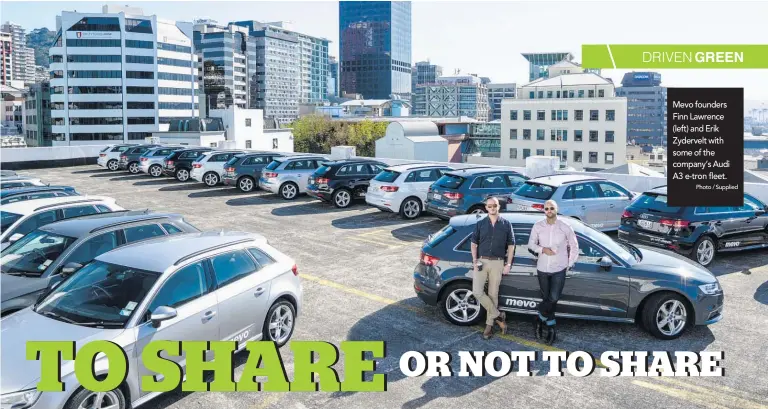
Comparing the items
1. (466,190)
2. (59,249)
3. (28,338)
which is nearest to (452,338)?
(28,338)

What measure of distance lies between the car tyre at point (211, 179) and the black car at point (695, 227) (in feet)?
54.4

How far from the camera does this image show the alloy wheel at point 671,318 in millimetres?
7844

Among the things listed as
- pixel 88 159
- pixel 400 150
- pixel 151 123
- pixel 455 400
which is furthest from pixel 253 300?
pixel 151 123

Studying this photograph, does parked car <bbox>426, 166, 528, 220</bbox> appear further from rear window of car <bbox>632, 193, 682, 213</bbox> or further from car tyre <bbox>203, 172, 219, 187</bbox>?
car tyre <bbox>203, 172, 219, 187</bbox>

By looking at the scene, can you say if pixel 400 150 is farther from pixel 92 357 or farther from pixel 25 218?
pixel 92 357

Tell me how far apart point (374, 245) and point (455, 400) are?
748 cm

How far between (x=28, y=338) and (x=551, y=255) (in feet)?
18.1

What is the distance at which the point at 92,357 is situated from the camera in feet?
17.5

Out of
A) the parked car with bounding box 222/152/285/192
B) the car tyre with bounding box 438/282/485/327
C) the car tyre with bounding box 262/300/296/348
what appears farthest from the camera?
the parked car with bounding box 222/152/285/192

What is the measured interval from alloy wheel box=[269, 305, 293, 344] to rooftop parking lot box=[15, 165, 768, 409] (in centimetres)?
21

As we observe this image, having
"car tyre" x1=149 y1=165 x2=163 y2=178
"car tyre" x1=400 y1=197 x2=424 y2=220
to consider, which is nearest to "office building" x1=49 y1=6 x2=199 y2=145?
"car tyre" x1=149 y1=165 x2=163 y2=178

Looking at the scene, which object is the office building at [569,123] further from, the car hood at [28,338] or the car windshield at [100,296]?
the car hood at [28,338]

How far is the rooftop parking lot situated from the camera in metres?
6.23

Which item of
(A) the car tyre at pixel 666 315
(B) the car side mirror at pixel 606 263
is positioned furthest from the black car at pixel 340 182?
(A) the car tyre at pixel 666 315
